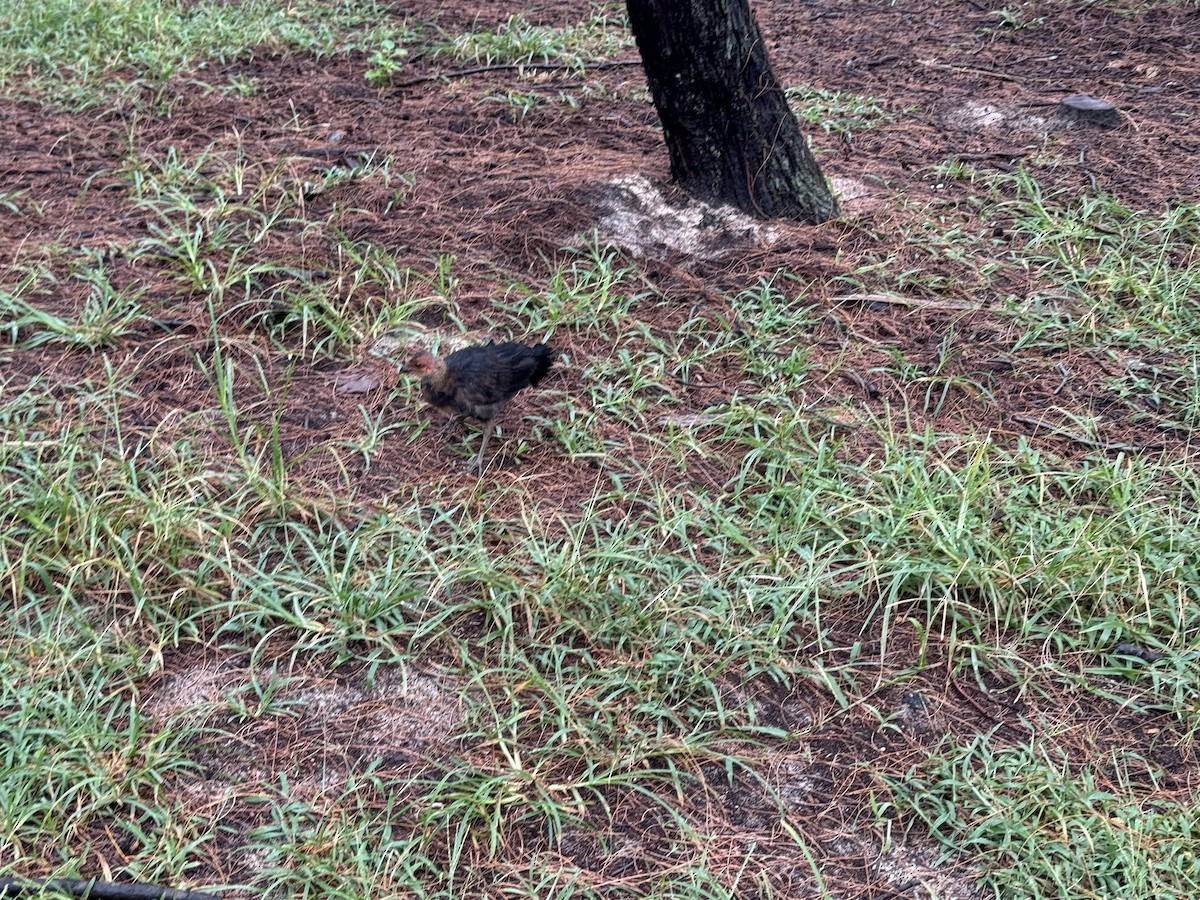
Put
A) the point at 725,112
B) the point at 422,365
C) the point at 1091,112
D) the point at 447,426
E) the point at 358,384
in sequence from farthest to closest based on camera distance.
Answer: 1. the point at 1091,112
2. the point at 725,112
3. the point at 358,384
4. the point at 447,426
5. the point at 422,365

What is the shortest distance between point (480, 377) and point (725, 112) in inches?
76.7

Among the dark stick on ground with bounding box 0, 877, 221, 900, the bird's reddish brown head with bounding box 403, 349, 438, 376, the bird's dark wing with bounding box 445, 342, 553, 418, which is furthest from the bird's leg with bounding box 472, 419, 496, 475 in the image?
the dark stick on ground with bounding box 0, 877, 221, 900

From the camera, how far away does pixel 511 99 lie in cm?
604

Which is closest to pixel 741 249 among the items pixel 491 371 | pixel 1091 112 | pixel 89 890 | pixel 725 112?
pixel 725 112

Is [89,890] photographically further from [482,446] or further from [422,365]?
[422,365]

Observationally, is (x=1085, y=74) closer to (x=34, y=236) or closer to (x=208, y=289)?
(x=208, y=289)

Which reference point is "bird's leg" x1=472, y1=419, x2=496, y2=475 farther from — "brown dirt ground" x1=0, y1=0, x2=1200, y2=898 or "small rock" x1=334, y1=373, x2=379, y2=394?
"small rock" x1=334, y1=373, x2=379, y2=394

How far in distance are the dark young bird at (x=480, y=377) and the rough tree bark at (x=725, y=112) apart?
161 centimetres

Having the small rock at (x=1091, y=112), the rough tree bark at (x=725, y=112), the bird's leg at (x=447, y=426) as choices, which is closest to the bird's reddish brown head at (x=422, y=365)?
the bird's leg at (x=447, y=426)

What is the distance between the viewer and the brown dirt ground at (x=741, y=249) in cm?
296

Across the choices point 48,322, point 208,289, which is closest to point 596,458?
point 208,289

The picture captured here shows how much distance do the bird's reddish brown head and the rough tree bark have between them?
178 centimetres

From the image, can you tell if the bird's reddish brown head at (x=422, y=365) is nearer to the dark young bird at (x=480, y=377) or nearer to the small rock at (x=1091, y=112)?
the dark young bird at (x=480, y=377)

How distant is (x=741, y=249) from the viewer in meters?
4.93
